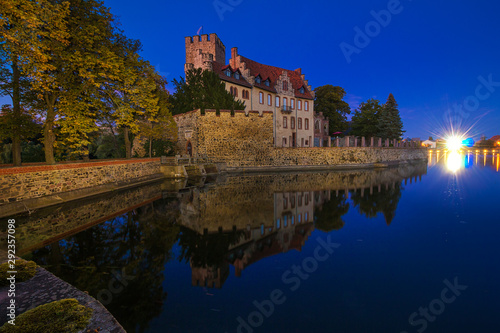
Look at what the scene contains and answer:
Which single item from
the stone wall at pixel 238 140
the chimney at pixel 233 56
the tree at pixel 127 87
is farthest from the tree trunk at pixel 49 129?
the chimney at pixel 233 56

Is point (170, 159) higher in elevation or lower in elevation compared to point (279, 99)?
lower

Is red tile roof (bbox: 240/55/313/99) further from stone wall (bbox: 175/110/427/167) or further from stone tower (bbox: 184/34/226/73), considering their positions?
stone wall (bbox: 175/110/427/167)

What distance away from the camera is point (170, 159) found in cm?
2645

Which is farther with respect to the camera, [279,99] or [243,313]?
[279,99]

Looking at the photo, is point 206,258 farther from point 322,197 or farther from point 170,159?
point 170,159

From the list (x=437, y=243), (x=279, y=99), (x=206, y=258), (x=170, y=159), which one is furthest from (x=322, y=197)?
(x=279, y=99)

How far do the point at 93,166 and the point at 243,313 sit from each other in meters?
15.7

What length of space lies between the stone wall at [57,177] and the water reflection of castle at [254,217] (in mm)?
5823

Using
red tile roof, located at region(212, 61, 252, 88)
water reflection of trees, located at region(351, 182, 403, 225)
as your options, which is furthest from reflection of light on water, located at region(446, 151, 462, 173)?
red tile roof, located at region(212, 61, 252, 88)

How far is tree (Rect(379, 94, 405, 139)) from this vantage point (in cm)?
4866

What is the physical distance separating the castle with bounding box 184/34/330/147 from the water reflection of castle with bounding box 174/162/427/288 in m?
20.2

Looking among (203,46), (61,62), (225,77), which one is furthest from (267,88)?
(61,62)

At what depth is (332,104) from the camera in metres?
53.3

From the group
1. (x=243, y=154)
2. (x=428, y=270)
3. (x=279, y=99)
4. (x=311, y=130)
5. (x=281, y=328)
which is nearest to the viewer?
(x=281, y=328)
